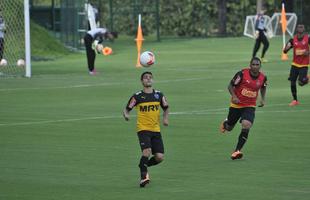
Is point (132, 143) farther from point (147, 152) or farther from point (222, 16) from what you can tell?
point (222, 16)

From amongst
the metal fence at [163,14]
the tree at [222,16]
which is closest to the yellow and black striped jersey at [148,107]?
the metal fence at [163,14]

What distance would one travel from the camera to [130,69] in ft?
131

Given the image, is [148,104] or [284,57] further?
[284,57]

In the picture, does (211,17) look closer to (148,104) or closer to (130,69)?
(130,69)

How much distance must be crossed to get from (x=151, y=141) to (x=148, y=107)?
1.57 feet

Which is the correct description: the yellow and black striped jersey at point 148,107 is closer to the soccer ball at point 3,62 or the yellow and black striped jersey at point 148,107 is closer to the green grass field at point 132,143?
the green grass field at point 132,143

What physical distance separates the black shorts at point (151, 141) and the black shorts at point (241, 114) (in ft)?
9.64

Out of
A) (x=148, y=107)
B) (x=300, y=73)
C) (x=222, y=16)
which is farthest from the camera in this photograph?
(x=222, y=16)

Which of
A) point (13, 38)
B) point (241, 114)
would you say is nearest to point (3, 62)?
point (13, 38)

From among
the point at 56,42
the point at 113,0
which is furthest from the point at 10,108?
the point at 113,0

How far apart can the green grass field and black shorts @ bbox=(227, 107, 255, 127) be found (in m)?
0.54

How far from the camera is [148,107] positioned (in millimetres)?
14812

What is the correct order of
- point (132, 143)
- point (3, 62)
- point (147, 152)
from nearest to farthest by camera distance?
point (147, 152)
point (132, 143)
point (3, 62)

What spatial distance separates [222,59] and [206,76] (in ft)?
30.0
